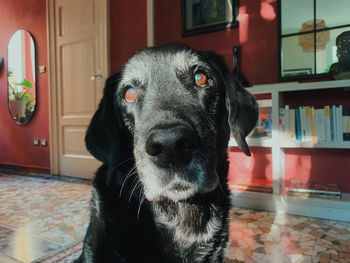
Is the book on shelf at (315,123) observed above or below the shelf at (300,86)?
below

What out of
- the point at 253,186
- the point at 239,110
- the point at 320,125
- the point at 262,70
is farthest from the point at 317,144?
the point at 239,110

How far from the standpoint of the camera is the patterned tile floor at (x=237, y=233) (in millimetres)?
1682

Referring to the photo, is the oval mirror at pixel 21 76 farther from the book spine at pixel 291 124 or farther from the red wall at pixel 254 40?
the book spine at pixel 291 124

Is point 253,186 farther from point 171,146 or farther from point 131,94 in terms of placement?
point 171,146

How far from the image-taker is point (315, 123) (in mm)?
2293

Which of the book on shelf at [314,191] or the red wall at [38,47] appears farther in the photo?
the red wall at [38,47]

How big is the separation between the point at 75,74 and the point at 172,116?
3340mm

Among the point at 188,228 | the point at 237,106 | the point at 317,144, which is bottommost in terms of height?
the point at 188,228

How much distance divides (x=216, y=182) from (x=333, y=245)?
1233 millimetres

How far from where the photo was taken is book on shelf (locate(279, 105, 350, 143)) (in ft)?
7.25

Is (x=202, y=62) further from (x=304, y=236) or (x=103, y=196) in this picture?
(x=304, y=236)

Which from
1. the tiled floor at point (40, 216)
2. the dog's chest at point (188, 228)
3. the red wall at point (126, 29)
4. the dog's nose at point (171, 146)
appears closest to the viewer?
the dog's nose at point (171, 146)

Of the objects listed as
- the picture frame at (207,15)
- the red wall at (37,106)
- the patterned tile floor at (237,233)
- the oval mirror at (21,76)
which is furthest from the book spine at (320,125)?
the oval mirror at (21,76)

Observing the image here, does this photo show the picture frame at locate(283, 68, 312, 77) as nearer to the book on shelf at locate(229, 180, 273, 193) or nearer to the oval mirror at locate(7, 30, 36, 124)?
the book on shelf at locate(229, 180, 273, 193)
